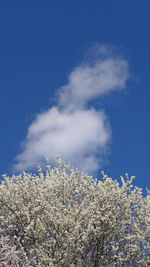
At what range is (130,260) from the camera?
32.8 metres

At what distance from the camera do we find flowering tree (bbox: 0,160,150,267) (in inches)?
1224

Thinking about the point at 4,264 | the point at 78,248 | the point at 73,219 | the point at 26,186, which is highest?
the point at 26,186

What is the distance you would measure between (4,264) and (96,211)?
9239 millimetres

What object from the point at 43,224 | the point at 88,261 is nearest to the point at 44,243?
the point at 43,224

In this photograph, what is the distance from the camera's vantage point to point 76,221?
32.1 metres

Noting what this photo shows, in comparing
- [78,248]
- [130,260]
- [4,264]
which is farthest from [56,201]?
[4,264]

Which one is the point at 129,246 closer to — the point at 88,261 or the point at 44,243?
the point at 88,261

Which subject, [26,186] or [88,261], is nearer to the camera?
[88,261]

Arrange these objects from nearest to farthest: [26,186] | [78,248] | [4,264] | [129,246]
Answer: [4,264], [78,248], [129,246], [26,186]

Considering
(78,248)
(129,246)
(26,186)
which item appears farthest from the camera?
(26,186)

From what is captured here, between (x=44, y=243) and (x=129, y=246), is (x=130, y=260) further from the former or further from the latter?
(x=44, y=243)

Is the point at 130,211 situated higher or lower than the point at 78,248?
higher

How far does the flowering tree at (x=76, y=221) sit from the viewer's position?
31.1m

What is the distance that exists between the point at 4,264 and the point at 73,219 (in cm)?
805
